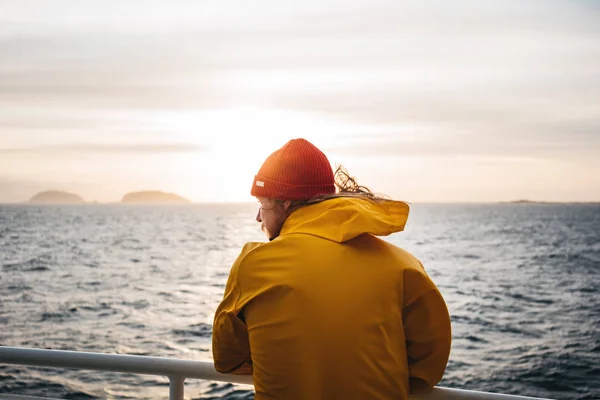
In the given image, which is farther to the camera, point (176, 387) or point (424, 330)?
point (176, 387)

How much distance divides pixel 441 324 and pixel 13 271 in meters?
37.8

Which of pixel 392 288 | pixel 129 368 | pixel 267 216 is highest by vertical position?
pixel 267 216

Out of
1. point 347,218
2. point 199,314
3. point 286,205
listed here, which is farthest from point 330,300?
point 199,314

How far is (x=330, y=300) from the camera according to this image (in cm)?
159

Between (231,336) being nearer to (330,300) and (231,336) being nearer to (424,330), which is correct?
(330,300)

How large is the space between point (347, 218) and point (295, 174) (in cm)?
24

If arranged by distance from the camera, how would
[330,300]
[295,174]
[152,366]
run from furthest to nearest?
[152,366], [295,174], [330,300]

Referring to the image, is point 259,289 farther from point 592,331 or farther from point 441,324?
point 592,331

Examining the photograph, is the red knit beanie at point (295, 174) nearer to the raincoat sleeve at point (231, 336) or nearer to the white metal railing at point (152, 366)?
the raincoat sleeve at point (231, 336)

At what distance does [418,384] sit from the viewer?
6.23 ft

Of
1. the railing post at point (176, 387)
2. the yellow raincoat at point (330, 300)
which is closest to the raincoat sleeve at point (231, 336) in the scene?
the yellow raincoat at point (330, 300)

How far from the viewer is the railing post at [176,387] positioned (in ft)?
7.32

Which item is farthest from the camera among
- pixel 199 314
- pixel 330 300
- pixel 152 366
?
pixel 199 314

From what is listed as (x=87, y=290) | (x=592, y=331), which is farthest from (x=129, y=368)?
(x=87, y=290)
